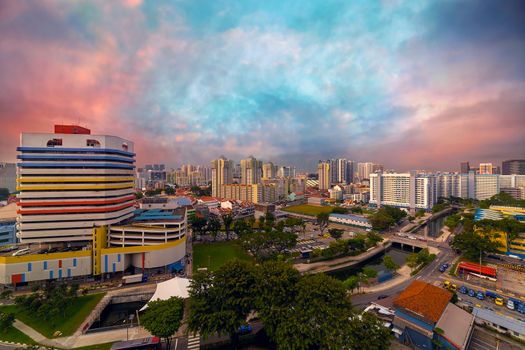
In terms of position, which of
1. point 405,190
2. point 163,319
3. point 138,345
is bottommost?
point 138,345

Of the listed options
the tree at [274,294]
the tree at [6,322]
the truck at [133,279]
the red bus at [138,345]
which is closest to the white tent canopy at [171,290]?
the red bus at [138,345]

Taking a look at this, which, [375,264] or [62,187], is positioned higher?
[62,187]

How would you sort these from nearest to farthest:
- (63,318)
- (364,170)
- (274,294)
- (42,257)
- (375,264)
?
(274,294)
(63,318)
(42,257)
(375,264)
(364,170)

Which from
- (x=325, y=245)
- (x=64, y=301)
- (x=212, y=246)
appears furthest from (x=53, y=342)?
(x=325, y=245)

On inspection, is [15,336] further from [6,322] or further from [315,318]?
[315,318]

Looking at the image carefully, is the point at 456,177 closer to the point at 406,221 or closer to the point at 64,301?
the point at 406,221

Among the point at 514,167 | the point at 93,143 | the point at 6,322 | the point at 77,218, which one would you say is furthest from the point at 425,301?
the point at 514,167

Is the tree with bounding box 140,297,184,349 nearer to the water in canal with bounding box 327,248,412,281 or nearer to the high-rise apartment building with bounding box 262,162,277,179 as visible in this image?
the water in canal with bounding box 327,248,412,281

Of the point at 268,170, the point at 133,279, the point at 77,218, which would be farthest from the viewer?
the point at 268,170
